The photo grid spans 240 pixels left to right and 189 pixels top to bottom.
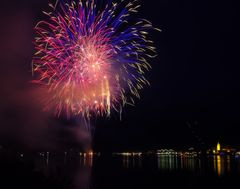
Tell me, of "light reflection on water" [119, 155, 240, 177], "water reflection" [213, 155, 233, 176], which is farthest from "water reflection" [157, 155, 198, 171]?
"water reflection" [213, 155, 233, 176]

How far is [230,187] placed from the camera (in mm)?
30781

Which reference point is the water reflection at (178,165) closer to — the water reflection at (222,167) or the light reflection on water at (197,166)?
the light reflection on water at (197,166)

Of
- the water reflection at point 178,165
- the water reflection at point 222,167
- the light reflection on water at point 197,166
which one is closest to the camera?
the water reflection at point 222,167

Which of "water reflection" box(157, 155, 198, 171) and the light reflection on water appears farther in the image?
"water reflection" box(157, 155, 198, 171)

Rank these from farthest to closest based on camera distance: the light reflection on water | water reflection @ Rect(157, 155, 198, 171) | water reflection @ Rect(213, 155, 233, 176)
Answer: water reflection @ Rect(157, 155, 198, 171), the light reflection on water, water reflection @ Rect(213, 155, 233, 176)

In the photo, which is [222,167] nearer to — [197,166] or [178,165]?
[197,166]

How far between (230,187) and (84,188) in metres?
14.3

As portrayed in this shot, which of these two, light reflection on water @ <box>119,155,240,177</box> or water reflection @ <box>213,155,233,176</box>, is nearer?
water reflection @ <box>213,155,233,176</box>

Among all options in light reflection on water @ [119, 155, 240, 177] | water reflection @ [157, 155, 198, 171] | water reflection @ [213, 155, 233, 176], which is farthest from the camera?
water reflection @ [157, 155, 198, 171]

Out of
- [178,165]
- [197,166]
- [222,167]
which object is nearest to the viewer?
[222,167]

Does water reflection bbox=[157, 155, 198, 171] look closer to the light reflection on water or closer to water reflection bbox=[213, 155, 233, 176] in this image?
the light reflection on water

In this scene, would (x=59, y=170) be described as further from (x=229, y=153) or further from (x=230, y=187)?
(x=229, y=153)

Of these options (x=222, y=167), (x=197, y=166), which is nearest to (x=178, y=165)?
(x=197, y=166)

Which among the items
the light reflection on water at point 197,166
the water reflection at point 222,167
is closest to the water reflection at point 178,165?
the light reflection on water at point 197,166
